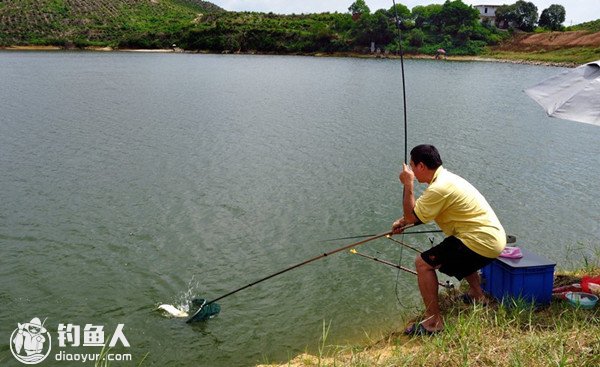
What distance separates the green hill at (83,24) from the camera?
80.5 metres

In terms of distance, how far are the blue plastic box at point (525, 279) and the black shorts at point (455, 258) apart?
1.56ft

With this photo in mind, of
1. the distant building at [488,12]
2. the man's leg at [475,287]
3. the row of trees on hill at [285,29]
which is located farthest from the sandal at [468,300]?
the distant building at [488,12]

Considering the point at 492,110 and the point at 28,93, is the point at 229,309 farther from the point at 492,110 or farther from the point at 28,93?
the point at 28,93

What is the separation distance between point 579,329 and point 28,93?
23.9 metres

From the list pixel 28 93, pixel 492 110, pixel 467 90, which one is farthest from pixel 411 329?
pixel 467 90

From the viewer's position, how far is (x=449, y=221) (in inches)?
162

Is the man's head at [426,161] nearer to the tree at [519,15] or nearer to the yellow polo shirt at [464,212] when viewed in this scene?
the yellow polo shirt at [464,212]

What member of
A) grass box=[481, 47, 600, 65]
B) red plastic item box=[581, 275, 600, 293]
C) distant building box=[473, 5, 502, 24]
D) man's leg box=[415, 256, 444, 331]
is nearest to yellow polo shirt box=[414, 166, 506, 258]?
man's leg box=[415, 256, 444, 331]

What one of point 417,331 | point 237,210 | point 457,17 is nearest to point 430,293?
point 417,331

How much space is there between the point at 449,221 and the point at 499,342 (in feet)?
3.47

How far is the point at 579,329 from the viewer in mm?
3850

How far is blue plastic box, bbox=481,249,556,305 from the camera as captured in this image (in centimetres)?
437

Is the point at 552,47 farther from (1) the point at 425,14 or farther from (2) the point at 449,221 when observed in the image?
(2) the point at 449,221

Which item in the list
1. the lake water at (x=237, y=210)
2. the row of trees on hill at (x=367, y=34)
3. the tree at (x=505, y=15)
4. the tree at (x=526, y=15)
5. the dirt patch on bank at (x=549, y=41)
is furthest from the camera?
the tree at (x=505, y=15)
